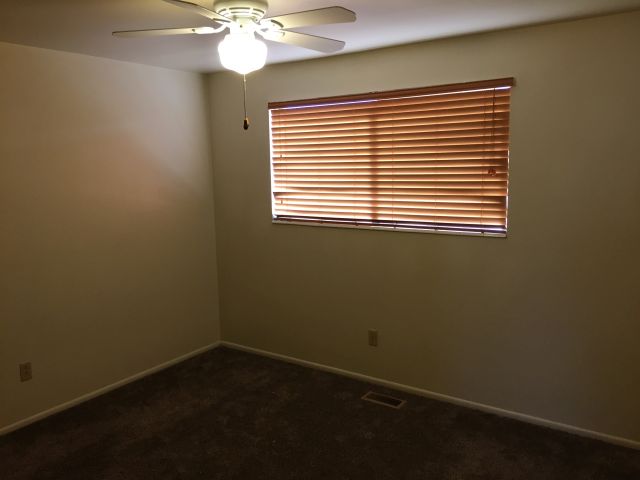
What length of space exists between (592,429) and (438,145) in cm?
187

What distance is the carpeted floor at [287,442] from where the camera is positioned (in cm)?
262

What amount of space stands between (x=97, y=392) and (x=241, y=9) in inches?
108

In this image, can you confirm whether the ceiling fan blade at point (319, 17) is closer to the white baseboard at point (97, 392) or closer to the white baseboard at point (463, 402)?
the white baseboard at point (463, 402)

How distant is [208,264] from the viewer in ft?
14.1

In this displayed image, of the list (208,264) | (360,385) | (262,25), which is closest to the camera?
(262,25)

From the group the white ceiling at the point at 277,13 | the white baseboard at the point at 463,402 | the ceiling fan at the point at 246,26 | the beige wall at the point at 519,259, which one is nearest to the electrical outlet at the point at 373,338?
the beige wall at the point at 519,259

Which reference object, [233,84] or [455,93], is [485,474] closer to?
[455,93]

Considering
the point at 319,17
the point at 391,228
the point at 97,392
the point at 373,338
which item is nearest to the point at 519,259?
the point at 391,228

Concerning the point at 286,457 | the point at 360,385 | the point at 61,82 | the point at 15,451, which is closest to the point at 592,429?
the point at 360,385

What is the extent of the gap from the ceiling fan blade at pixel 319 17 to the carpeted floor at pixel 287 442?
2.14 metres

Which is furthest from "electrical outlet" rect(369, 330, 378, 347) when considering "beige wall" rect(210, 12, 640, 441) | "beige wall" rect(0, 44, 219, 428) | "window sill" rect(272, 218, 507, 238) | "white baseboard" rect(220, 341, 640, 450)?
"beige wall" rect(0, 44, 219, 428)

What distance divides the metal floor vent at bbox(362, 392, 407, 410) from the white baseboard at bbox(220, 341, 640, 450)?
14 centimetres

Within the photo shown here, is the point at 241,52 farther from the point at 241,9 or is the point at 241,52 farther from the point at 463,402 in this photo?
the point at 463,402

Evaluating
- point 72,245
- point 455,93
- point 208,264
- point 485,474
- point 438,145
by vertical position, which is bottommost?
point 485,474
